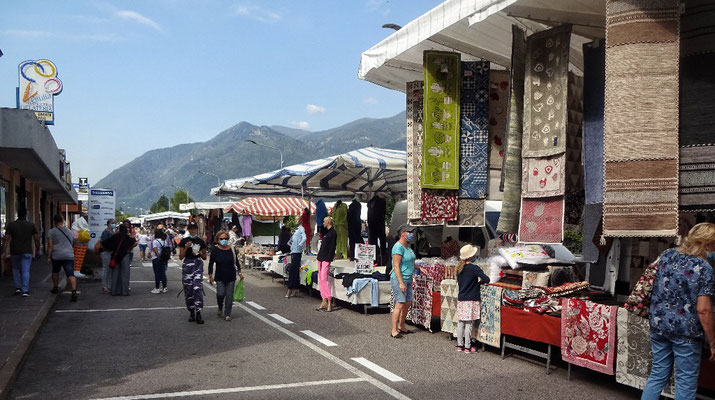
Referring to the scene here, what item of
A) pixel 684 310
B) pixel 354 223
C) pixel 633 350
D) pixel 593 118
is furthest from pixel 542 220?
pixel 354 223

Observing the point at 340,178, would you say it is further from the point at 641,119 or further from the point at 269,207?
the point at 641,119

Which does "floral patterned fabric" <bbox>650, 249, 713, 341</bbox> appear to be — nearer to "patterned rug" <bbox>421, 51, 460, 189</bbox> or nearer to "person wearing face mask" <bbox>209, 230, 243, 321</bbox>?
"patterned rug" <bbox>421, 51, 460, 189</bbox>

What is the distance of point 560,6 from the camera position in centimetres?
671

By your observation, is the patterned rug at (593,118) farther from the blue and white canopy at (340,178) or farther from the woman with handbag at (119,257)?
the woman with handbag at (119,257)

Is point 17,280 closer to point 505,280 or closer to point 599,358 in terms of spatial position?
point 505,280

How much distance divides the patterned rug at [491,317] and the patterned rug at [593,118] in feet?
7.16

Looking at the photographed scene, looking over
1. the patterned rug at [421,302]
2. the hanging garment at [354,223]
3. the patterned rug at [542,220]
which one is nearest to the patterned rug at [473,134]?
the patterned rug at [542,220]

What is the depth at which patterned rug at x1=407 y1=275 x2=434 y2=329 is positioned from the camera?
9.98 metres

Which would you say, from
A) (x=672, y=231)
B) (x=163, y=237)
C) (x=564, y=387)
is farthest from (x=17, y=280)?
(x=672, y=231)

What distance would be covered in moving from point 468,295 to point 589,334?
2091 millimetres

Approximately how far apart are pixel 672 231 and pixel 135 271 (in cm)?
2177

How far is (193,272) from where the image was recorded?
435 inches

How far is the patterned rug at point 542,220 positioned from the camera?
22.9 ft

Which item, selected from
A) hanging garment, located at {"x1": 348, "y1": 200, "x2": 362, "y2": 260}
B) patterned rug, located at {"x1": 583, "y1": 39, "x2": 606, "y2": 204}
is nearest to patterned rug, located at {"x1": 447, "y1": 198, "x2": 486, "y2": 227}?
patterned rug, located at {"x1": 583, "y1": 39, "x2": 606, "y2": 204}
